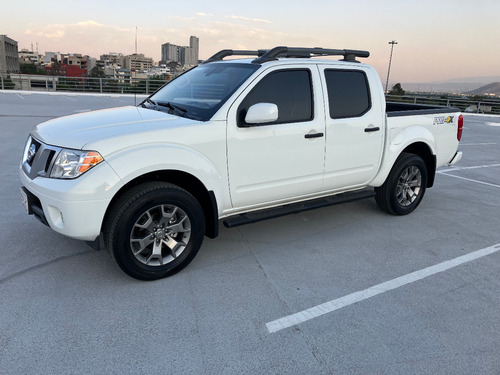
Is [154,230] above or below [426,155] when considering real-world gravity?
below

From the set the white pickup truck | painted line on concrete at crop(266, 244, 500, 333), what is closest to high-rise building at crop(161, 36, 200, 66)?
the white pickup truck

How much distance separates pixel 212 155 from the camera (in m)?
3.40

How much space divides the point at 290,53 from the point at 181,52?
142 meters

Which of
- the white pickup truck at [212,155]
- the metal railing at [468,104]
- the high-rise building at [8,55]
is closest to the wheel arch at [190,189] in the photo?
the white pickup truck at [212,155]

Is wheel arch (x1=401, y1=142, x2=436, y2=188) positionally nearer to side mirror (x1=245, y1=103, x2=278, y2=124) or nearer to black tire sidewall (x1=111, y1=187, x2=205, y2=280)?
side mirror (x1=245, y1=103, x2=278, y2=124)

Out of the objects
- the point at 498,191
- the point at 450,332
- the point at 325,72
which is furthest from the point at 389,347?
the point at 498,191

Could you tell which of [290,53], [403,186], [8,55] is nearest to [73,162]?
[290,53]

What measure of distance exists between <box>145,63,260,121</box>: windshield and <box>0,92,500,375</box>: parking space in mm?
1402

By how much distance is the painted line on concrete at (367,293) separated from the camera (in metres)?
2.85

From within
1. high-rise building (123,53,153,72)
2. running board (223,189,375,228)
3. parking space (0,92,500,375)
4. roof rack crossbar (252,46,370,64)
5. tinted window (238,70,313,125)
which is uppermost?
high-rise building (123,53,153,72)

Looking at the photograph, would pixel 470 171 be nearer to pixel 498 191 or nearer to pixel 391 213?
pixel 498 191

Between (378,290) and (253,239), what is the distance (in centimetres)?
144

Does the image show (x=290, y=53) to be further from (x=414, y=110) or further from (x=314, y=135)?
(x=414, y=110)

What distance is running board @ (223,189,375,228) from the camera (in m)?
3.69
